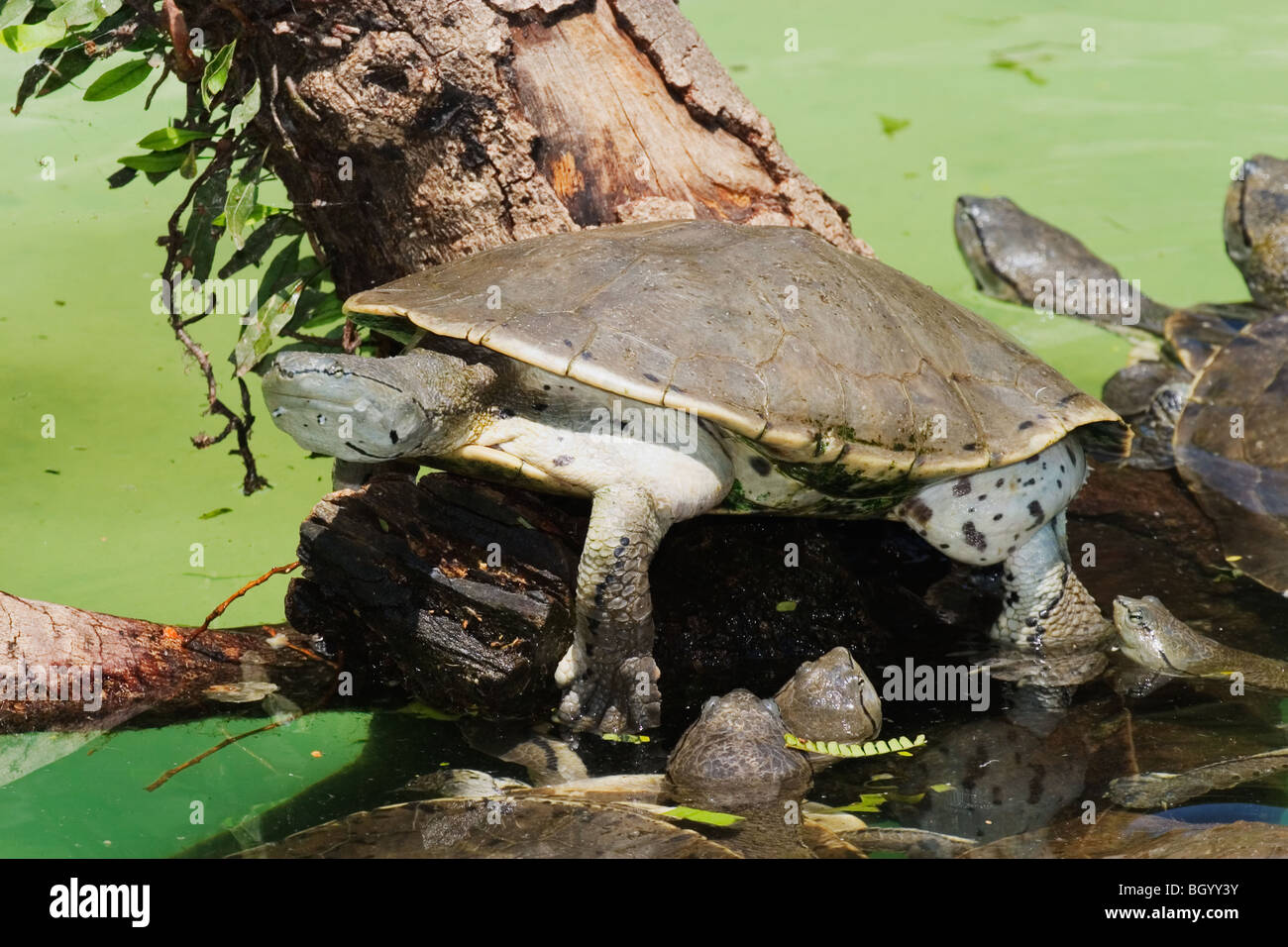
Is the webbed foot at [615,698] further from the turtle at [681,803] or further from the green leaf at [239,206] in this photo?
the green leaf at [239,206]

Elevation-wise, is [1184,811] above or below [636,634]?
below

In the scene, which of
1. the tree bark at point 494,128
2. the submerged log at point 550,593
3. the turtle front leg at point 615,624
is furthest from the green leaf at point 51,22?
the turtle front leg at point 615,624

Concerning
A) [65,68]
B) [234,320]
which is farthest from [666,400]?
[234,320]

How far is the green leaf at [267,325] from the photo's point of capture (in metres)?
3.75

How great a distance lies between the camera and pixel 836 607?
357 cm

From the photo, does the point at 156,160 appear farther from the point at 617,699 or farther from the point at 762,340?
the point at 617,699

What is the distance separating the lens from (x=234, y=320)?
592 cm

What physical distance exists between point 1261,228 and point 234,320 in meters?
5.08

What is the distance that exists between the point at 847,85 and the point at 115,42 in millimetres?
5827

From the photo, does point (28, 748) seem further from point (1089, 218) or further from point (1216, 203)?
point (1216, 203)

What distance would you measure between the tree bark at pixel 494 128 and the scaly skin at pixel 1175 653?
5.07ft

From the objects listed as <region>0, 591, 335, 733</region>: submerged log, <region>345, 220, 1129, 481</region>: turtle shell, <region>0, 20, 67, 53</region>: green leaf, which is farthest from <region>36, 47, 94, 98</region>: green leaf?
<region>0, 591, 335, 733</region>: submerged log

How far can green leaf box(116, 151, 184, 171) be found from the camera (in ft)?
11.9
